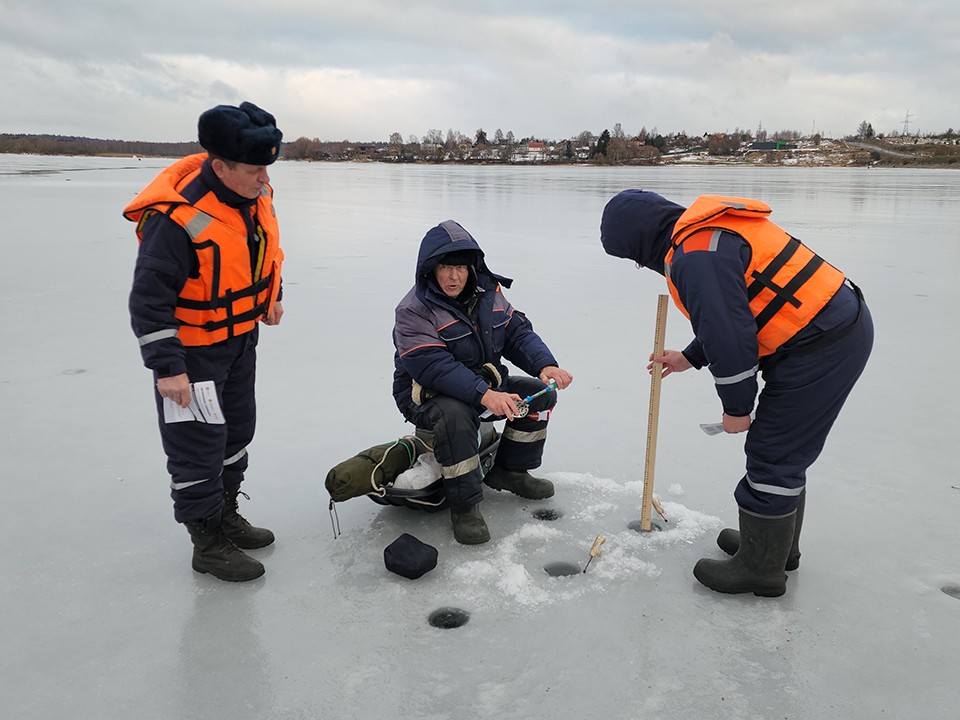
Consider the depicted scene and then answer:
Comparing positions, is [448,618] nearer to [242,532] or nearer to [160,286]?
[242,532]

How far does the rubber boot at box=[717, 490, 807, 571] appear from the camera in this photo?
2.50m

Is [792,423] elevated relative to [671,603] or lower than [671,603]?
elevated

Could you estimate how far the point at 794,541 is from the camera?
2.51 m

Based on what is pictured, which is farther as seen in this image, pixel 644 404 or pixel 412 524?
pixel 644 404

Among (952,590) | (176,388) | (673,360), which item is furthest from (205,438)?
(952,590)

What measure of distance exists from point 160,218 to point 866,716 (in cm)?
241

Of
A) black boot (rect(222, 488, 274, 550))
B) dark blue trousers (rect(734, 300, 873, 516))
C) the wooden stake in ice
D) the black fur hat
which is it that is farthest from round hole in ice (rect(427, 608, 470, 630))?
the black fur hat

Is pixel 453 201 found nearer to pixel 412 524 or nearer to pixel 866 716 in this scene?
pixel 412 524

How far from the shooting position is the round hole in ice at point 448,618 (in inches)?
86.8

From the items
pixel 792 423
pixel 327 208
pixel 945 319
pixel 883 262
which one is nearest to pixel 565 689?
pixel 792 423

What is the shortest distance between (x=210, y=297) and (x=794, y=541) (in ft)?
6.98

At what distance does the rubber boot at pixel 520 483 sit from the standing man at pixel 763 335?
2.73 ft

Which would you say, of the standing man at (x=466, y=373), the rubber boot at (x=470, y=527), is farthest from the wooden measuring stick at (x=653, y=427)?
the rubber boot at (x=470, y=527)

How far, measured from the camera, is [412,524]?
2885mm
